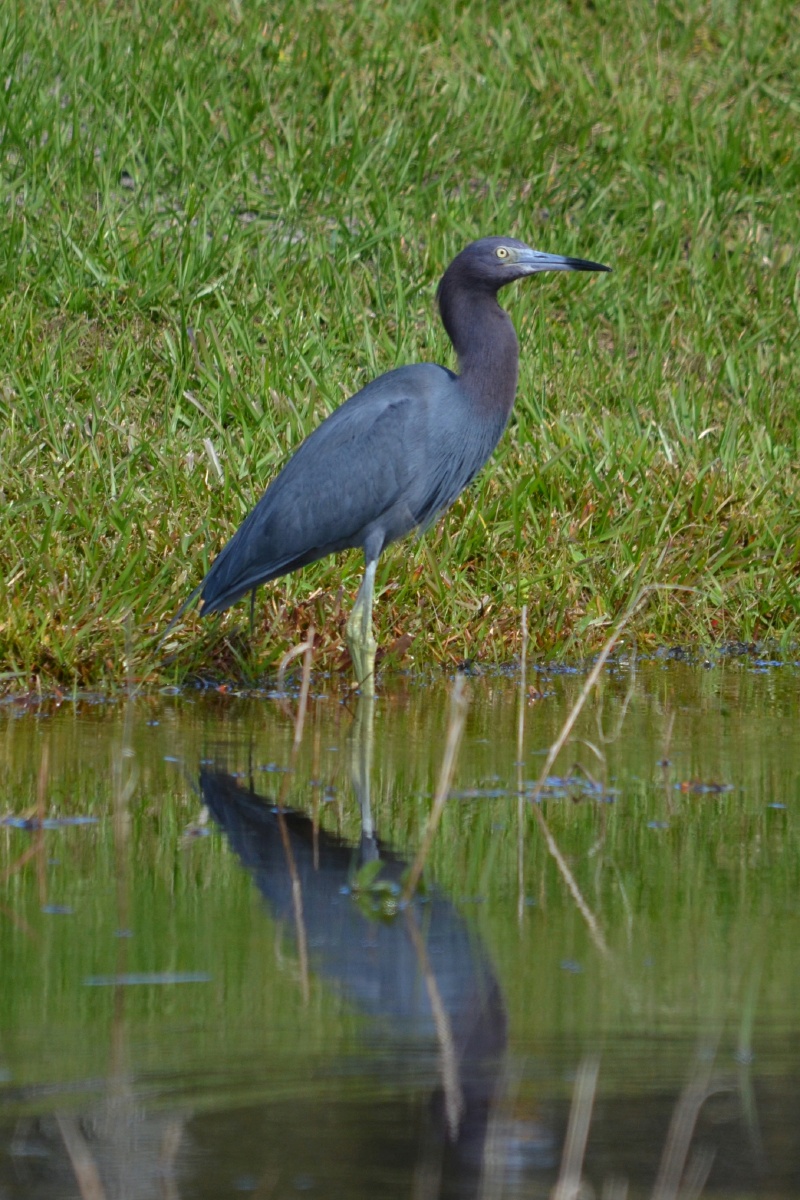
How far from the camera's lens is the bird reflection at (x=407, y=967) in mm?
2426

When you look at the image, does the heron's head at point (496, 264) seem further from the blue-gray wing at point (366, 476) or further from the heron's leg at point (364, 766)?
the heron's leg at point (364, 766)

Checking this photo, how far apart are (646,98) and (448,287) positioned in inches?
201

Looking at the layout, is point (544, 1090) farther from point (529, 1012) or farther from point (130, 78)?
point (130, 78)

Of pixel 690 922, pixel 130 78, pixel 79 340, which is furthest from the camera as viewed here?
pixel 130 78

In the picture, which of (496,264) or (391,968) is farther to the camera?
(496,264)

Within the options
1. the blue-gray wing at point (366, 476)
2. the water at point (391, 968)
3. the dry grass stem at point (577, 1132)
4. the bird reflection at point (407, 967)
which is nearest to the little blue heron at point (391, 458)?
the blue-gray wing at point (366, 476)

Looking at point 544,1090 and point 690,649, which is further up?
point 544,1090

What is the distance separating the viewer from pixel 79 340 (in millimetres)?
8016

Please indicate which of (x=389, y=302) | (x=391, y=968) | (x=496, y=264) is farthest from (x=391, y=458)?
(x=391, y=968)

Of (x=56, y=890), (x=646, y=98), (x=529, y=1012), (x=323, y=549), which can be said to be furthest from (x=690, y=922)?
(x=646, y=98)

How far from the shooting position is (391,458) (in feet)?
19.4

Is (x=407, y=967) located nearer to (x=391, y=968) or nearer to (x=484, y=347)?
(x=391, y=968)

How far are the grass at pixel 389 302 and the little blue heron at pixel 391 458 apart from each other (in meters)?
0.30

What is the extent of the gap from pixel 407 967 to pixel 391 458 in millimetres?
3137
